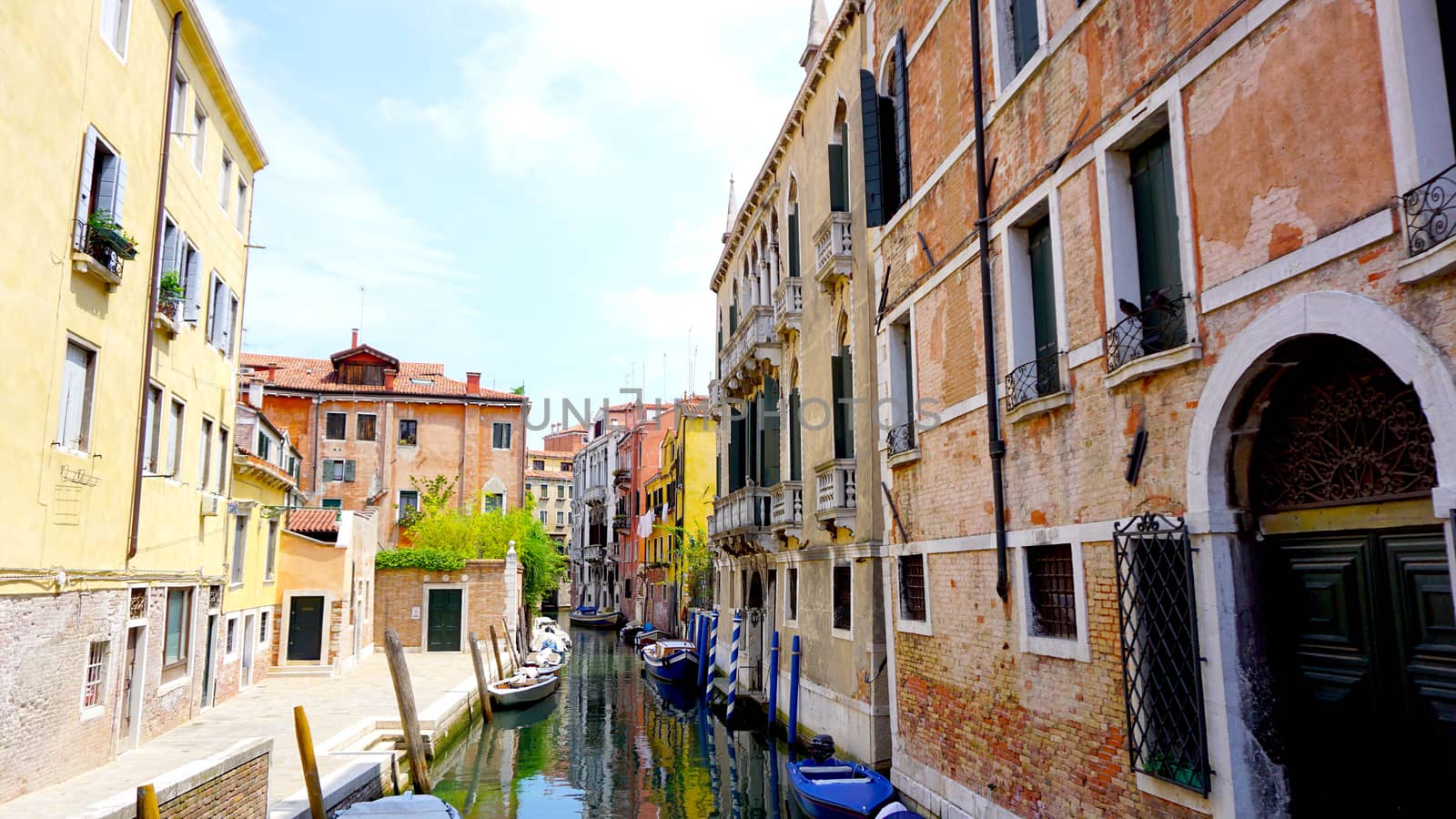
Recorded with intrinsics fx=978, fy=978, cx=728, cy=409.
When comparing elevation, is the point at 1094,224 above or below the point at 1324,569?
above

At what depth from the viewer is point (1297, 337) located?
4648 millimetres

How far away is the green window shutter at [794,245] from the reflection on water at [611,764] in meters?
7.45

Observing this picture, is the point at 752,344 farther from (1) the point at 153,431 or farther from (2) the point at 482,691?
(1) the point at 153,431

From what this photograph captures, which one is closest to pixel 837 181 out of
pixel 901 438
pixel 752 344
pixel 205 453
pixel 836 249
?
pixel 836 249

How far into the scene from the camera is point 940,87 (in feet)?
29.7

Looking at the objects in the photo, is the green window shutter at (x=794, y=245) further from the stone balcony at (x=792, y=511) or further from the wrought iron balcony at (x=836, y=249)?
the stone balcony at (x=792, y=511)

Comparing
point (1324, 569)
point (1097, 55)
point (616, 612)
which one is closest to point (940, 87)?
point (1097, 55)

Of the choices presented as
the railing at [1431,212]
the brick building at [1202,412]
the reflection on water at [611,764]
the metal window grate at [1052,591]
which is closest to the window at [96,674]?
the reflection on water at [611,764]

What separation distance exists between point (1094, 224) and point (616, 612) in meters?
41.3

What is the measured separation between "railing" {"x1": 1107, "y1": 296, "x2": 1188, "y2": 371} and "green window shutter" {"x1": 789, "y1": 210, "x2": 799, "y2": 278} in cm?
979

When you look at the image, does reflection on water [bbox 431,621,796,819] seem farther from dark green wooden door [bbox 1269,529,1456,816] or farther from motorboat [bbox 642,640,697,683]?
dark green wooden door [bbox 1269,529,1456,816]

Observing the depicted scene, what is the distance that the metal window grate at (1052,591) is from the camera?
6848 millimetres

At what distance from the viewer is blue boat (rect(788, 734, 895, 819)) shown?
29.5 ft

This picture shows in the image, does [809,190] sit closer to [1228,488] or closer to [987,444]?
[987,444]
